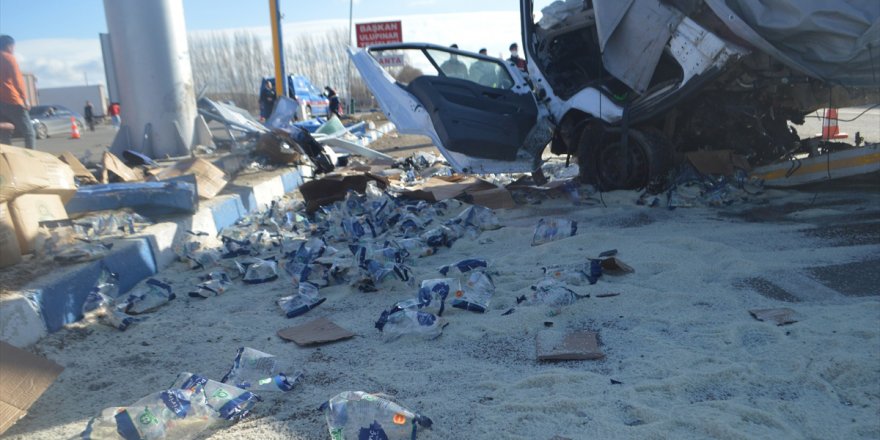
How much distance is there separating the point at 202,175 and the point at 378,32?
14600 mm

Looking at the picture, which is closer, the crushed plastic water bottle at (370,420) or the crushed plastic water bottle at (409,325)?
the crushed plastic water bottle at (370,420)

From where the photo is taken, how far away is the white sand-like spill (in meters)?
2.26

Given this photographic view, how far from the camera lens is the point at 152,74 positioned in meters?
9.41

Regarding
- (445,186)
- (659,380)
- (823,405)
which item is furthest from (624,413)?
(445,186)

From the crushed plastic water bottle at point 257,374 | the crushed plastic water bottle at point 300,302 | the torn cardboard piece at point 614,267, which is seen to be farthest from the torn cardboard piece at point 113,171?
the torn cardboard piece at point 614,267

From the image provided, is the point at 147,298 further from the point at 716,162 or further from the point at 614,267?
the point at 716,162

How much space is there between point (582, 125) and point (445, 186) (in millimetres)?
1673

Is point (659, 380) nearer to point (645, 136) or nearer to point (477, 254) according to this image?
point (477, 254)

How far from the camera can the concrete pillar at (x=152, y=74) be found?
360 inches

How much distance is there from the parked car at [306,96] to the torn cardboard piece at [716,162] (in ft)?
44.4

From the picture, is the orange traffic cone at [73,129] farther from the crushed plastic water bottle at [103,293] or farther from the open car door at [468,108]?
the crushed plastic water bottle at [103,293]

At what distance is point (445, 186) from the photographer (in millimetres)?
7453

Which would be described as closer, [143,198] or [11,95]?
[143,198]

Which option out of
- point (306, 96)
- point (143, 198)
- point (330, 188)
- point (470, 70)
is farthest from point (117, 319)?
point (306, 96)
